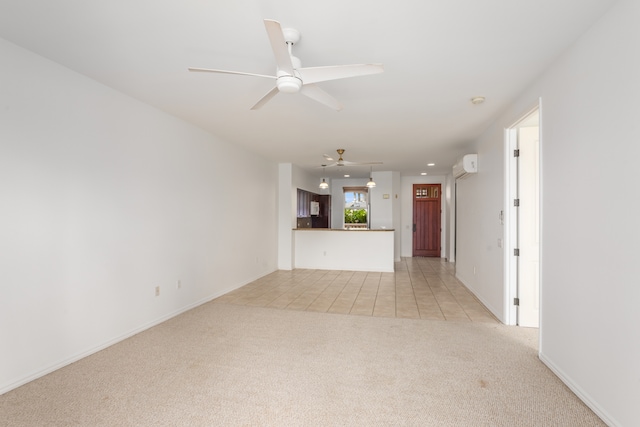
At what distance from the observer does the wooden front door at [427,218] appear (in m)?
9.84

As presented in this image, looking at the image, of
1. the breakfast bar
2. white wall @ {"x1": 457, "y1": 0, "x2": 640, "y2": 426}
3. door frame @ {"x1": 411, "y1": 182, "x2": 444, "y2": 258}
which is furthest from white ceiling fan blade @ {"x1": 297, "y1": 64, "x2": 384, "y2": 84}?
door frame @ {"x1": 411, "y1": 182, "x2": 444, "y2": 258}

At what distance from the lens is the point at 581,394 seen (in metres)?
2.19

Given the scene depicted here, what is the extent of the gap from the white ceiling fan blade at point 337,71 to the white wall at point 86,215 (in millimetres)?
2151

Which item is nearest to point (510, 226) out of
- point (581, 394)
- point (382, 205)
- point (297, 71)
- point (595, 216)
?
point (595, 216)

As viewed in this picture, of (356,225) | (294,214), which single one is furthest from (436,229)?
(294,214)

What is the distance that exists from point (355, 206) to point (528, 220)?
7.29m

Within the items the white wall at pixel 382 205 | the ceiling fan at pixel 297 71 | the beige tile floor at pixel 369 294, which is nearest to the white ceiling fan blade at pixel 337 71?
the ceiling fan at pixel 297 71

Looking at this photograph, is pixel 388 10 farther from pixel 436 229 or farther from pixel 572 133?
pixel 436 229

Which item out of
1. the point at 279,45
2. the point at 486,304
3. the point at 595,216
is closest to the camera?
the point at 279,45

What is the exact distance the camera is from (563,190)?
8.02 ft

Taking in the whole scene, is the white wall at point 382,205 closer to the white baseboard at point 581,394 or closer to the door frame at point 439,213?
the door frame at point 439,213

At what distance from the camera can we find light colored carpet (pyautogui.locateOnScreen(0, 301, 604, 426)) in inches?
79.4

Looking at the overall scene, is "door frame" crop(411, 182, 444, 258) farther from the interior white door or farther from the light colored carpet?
the light colored carpet

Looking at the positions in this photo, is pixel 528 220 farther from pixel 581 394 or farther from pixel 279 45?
pixel 279 45
